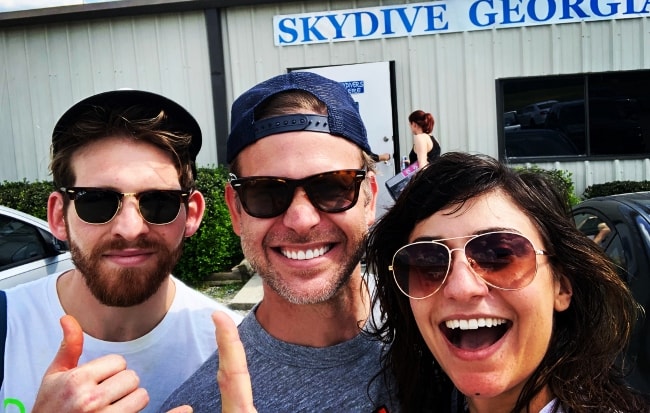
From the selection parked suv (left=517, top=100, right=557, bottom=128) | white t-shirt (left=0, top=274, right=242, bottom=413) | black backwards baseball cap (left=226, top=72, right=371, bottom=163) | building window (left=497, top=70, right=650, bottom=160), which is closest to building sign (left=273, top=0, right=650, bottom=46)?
building window (left=497, top=70, right=650, bottom=160)

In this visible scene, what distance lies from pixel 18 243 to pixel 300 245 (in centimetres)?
403

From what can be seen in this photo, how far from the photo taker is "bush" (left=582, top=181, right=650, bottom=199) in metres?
8.27

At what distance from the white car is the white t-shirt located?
2777 millimetres

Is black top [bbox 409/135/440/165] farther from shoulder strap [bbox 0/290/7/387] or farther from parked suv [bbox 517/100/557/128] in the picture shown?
shoulder strap [bbox 0/290/7/387]

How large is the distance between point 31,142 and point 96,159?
30.3 ft

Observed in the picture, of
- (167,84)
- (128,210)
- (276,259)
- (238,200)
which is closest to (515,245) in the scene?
(276,259)

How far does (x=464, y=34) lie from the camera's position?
8.83m

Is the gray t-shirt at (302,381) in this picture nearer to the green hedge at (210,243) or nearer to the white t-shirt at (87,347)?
the white t-shirt at (87,347)

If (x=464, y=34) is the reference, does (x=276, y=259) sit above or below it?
below

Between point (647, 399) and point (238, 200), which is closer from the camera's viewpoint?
point (647, 399)

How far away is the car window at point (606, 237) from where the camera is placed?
3492 millimetres

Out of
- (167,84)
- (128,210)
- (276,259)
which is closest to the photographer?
(276,259)

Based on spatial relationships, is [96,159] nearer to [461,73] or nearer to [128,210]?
[128,210]

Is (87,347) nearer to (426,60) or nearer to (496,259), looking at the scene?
(496,259)
